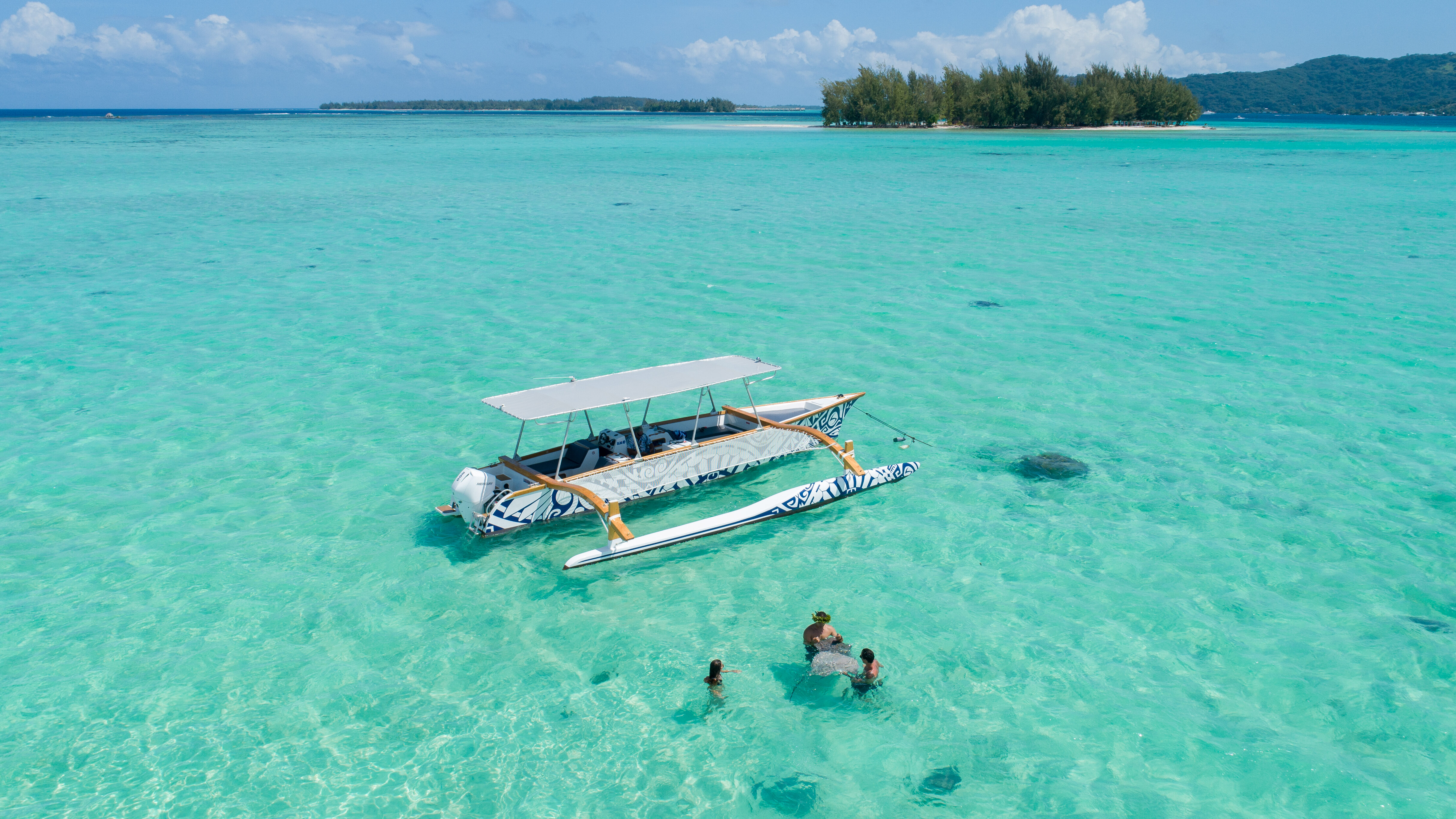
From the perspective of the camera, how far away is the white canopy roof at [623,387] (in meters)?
12.8

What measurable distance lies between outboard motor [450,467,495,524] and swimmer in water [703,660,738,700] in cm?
445

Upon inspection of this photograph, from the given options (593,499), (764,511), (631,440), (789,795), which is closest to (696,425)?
(631,440)

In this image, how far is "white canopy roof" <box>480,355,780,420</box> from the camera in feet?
41.9

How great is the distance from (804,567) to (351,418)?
10643 millimetres

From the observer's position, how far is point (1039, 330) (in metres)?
23.8

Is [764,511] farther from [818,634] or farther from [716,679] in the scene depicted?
[716,679]

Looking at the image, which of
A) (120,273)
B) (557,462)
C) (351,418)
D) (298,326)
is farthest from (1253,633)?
(120,273)

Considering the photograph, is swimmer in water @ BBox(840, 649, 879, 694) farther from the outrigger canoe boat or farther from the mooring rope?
the mooring rope

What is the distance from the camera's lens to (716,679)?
959cm

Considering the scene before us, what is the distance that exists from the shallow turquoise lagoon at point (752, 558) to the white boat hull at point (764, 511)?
26 centimetres

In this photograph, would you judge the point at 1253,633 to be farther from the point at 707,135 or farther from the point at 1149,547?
the point at 707,135

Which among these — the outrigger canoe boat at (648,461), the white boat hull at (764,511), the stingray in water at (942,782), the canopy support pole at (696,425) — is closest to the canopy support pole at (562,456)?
the outrigger canoe boat at (648,461)

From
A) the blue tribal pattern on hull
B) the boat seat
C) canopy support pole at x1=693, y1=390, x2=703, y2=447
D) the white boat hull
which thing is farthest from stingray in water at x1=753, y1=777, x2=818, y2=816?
the boat seat

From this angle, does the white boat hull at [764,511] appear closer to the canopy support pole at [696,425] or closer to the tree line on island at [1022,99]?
the canopy support pole at [696,425]
